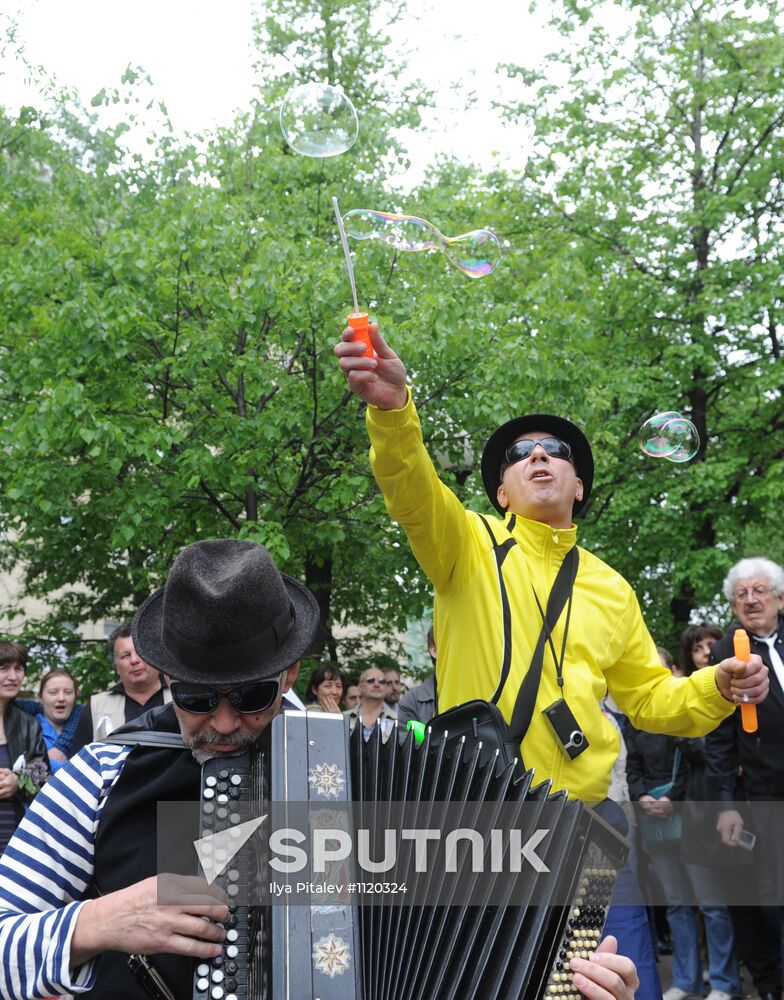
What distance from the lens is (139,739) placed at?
8.36 feet

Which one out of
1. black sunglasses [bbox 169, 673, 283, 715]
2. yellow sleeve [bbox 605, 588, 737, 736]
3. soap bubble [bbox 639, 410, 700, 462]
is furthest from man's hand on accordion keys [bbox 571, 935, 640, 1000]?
soap bubble [bbox 639, 410, 700, 462]

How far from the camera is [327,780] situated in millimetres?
2256

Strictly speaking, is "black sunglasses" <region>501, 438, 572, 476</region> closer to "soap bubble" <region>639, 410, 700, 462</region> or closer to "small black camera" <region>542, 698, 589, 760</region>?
"small black camera" <region>542, 698, 589, 760</region>

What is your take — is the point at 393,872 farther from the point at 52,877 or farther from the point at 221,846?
the point at 52,877

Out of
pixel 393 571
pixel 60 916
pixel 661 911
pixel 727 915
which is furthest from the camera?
pixel 393 571

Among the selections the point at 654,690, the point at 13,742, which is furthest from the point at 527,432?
the point at 13,742

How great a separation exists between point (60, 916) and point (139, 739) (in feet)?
1.28

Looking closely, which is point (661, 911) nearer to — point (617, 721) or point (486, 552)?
point (617, 721)

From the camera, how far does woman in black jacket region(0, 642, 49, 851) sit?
647cm

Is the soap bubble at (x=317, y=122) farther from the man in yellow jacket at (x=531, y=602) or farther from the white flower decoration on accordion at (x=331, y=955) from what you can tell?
the white flower decoration on accordion at (x=331, y=955)

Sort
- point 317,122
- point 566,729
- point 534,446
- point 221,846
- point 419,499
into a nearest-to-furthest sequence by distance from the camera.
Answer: point 221,846 → point 419,499 → point 566,729 → point 534,446 → point 317,122

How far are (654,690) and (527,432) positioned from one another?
101 cm

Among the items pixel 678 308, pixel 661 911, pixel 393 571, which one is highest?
pixel 678 308

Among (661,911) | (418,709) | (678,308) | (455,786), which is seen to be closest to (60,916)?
(455,786)
